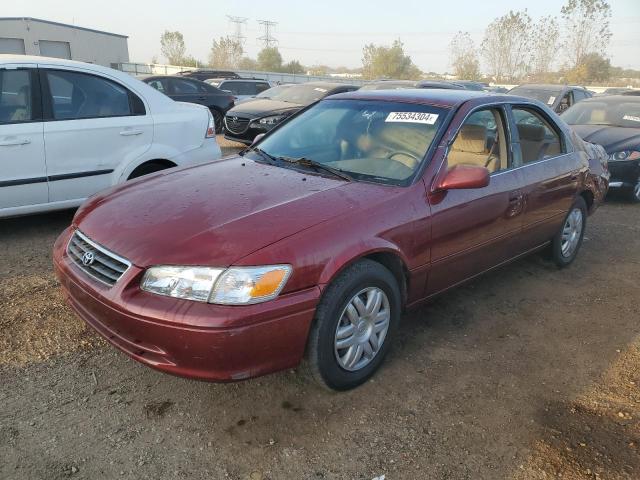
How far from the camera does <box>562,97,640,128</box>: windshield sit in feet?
26.8

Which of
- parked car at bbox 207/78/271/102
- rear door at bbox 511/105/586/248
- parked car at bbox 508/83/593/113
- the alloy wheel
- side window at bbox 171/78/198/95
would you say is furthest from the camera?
parked car at bbox 207/78/271/102

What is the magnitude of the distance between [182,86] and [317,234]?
1073 centimetres

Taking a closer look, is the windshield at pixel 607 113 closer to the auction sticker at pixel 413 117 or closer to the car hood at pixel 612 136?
the car hood at pixel 612 136

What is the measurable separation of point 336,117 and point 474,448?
2390mm

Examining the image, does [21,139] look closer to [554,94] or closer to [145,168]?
[145,168]

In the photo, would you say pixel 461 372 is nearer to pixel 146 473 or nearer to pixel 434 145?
pixel 434 145

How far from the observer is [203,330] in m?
2.22

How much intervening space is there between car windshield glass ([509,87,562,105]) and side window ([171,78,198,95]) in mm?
7248

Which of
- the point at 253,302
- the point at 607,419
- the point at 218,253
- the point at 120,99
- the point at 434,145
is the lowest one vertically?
the point at 607,419

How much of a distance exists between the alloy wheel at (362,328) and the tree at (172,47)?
210 feet

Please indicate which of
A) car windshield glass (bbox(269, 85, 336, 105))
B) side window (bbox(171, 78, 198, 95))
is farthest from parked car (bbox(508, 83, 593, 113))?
side window (bbox(171, 78, 198, 95))

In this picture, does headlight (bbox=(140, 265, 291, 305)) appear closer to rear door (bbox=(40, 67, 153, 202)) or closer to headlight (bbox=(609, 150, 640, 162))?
rear door (bbox=(40, 67, 153, 202))

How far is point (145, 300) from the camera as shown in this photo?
7.61ft

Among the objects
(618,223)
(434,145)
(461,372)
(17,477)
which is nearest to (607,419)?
(461,372)
